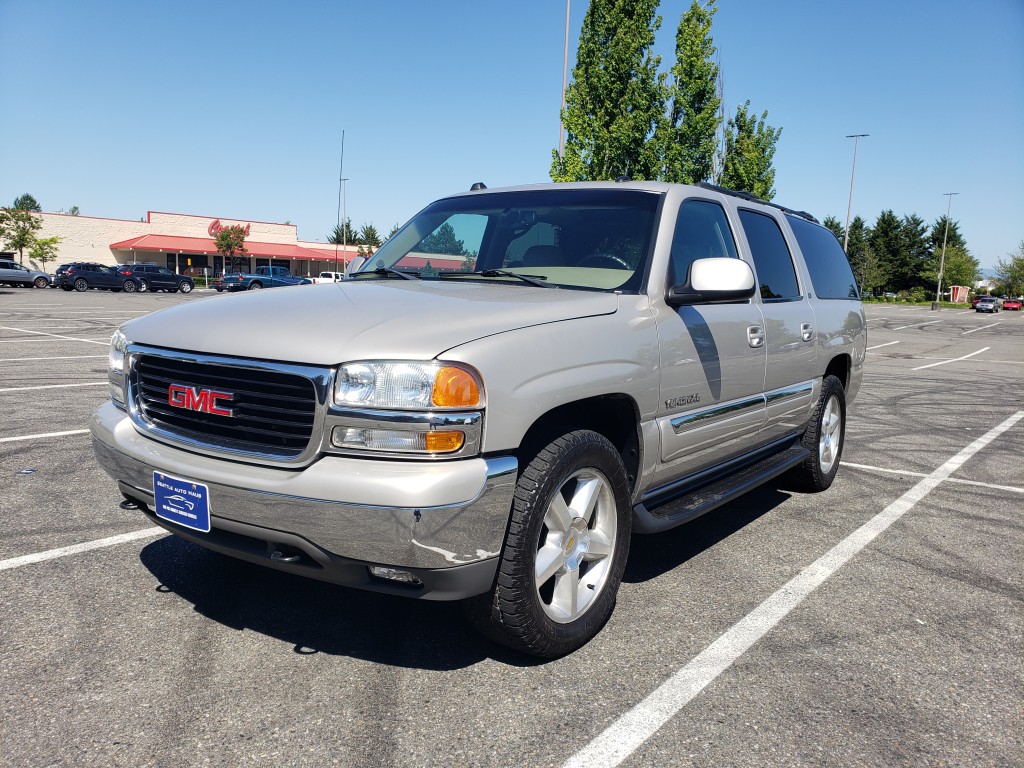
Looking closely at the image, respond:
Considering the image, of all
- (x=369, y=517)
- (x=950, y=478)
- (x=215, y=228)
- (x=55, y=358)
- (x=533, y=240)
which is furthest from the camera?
(x=215, y=228)

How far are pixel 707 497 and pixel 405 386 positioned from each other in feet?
6.41

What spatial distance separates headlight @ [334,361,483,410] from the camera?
2463 millimetres

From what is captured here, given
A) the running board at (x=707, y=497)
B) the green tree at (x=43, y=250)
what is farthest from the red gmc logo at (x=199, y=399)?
the green tree at (x=43, y=250)

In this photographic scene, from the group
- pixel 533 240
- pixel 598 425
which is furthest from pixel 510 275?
pixel 598 425

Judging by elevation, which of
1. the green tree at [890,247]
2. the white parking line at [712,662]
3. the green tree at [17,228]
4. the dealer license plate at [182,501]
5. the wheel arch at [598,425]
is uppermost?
the green tree at [890,247]

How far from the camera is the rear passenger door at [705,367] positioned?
137 inches

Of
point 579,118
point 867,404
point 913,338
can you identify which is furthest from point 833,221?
point 867,404

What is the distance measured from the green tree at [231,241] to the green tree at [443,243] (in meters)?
60.9

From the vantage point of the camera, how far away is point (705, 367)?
146 inches

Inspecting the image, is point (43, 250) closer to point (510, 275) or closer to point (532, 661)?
point (510, 275)

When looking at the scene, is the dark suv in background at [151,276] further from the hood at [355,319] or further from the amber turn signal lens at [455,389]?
the amber turn signal lens at [455,389]

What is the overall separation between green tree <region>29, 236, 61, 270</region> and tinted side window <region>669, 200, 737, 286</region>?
6174 centimetres

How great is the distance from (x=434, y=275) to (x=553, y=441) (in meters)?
1.46

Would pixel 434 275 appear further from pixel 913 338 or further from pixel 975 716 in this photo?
pixel 913 338
